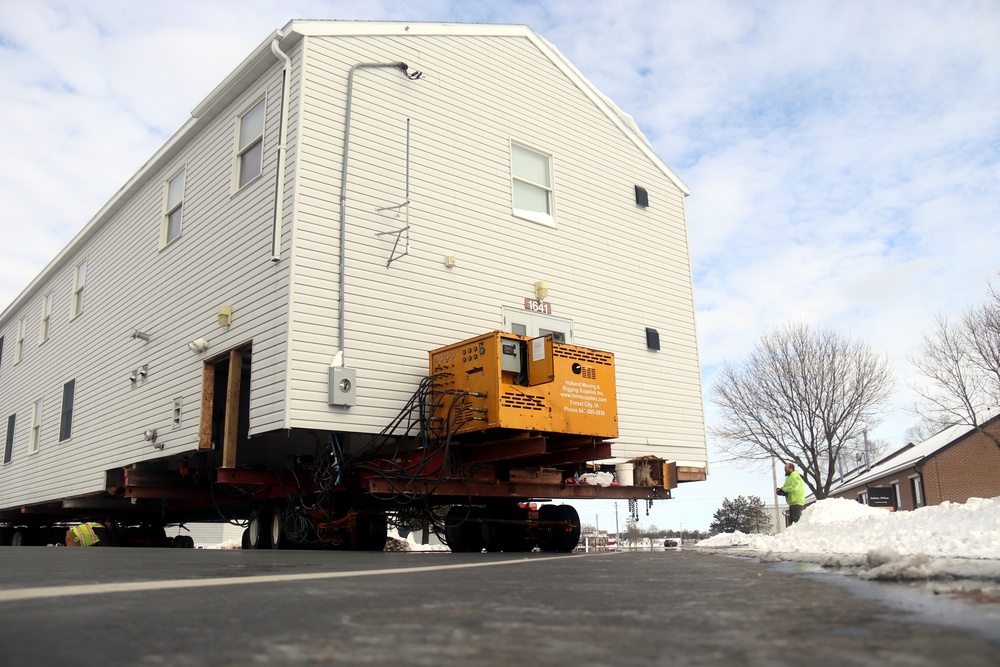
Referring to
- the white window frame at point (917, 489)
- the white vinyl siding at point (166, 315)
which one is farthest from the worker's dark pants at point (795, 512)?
the white window frame at point (917, 489)

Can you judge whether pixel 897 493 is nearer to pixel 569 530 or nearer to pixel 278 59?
pixel 569 530

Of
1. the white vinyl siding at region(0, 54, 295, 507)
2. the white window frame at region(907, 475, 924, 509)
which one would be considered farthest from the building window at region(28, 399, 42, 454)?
the white window frame at region(907, 475, 924, 509)

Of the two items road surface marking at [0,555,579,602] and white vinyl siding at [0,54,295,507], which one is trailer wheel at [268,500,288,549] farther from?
road surface marking at [0,555,579,602]

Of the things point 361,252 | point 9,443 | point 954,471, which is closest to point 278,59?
point 361,252

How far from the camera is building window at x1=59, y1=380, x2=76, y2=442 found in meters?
18.3

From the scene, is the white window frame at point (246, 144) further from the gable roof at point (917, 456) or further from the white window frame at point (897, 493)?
the white window frame at point (897, 493)

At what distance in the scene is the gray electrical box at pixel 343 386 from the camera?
10688 millimetres

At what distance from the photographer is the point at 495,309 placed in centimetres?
1313

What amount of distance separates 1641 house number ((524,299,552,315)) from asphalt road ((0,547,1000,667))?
30.5 ft

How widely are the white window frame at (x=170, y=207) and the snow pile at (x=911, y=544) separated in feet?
36.2

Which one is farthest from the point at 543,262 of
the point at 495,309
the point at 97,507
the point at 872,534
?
the point at 97,507

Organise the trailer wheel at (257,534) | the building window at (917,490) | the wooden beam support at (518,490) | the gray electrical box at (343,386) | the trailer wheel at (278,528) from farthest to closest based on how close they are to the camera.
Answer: the building window at (917,490) < the trailer wheel at (257,534) < the trailer wheel at (278,528) < the gray electrical box at (343,386) < the wooden beam support at (518,490)

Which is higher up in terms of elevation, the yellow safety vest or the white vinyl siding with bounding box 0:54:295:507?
the white vinyl siding with bounding box 0:54:295:507

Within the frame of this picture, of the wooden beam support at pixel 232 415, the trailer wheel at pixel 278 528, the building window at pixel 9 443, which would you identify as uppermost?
the building window at pixel 9 443
